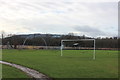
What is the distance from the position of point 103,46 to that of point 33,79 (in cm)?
6895

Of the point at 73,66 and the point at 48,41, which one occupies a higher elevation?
the point at 48,41

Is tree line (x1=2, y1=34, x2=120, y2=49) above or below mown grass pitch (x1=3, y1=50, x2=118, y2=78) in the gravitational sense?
above

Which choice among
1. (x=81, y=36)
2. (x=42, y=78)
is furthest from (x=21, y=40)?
(x=42, y=78)

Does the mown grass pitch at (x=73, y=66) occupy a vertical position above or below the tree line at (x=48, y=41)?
below

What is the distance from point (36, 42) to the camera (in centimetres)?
8688

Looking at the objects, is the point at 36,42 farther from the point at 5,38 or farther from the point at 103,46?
the point at 103,46

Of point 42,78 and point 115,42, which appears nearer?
point 42,78

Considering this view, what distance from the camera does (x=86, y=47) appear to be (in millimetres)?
77438

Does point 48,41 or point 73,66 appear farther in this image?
point 48,41

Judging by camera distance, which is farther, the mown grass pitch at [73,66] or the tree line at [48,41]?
the tree line at [48,41]

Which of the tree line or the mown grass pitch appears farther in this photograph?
the tree line

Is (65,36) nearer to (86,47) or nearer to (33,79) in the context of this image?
(86,47)

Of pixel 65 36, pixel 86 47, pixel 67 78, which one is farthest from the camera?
pixel 65 36

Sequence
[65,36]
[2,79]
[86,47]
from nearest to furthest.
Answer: [2,79]
[86,47]
[65,36]
